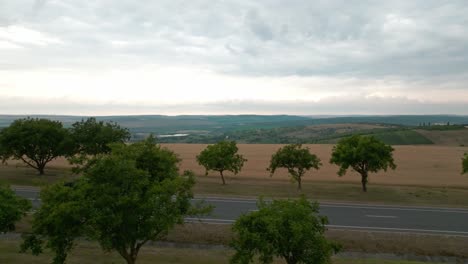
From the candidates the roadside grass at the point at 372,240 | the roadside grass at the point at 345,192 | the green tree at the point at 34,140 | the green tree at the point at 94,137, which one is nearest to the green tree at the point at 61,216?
Answer: the roadside grass at the point at 372,240

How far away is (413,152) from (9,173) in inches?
2985

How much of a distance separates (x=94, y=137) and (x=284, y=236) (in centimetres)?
3576

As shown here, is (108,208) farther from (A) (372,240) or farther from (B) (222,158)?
(B) (222,158)

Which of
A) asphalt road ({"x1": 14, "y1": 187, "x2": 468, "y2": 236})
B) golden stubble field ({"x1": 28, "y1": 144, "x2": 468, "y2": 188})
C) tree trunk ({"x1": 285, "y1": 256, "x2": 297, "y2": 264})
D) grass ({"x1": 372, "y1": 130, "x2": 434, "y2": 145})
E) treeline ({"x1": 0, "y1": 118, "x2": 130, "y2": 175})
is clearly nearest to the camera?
tree trunk ({"x1": 285, "y1": 256, "x2": 297, "y2": 264})

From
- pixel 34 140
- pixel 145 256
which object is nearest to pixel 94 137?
pixel 34 140

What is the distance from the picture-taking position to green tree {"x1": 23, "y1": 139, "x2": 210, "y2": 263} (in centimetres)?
1398

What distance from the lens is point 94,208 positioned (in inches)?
552

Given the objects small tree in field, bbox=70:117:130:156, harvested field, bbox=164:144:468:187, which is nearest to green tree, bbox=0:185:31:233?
small tree in field, bbox=70:117:130:156

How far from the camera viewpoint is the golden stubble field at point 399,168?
51.7 meters

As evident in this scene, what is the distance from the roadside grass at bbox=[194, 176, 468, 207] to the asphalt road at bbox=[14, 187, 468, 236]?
227 cm

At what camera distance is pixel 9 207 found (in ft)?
60.1

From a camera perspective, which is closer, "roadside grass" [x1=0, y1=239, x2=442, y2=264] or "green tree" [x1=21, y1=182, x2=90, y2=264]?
"green tree" [x1=21, y1=182, x2=90, y2=264]

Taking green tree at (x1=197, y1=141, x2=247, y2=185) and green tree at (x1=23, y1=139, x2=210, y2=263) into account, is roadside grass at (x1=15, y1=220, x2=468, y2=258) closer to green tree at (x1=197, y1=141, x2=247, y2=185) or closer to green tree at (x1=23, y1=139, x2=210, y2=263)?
green tree at (x1=23, y1=139, x2=210, y2=263)

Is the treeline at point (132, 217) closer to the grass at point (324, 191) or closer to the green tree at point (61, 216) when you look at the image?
the green tree at point (61, 216)
